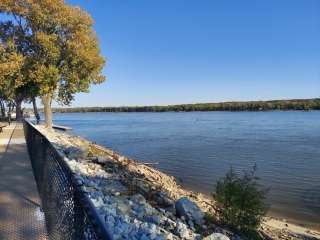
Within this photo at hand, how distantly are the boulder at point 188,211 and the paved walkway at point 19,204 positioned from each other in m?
3.21

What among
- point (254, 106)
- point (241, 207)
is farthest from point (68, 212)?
point (254, 106)

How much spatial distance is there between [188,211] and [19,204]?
3726 millimetres

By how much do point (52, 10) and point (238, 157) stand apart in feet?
49.6

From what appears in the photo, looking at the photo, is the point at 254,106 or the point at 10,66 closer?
the point at 10,66

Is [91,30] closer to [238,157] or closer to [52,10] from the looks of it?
[52,10]

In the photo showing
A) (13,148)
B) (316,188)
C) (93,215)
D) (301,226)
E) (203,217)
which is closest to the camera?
(93,215)

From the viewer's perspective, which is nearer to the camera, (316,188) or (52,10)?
(316,188)

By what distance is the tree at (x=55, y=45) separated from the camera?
72.5 feet

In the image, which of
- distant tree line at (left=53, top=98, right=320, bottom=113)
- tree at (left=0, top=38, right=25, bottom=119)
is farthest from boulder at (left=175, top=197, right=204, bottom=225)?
distant tree line at (left=53, top=98, right=320, bottom=113)

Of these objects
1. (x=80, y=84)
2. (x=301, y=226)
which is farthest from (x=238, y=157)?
(x=301, y=226)

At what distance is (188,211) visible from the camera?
8.68m

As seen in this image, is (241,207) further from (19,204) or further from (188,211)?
(19,204)

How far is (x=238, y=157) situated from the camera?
2548 cm

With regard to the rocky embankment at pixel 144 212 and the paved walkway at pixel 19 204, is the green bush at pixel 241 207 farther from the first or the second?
the paved walkway at pixel 19 204
